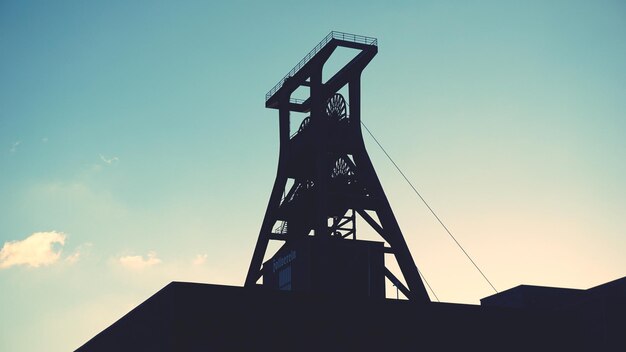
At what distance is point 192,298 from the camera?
31.4 meters

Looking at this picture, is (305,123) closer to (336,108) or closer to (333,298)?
(336,108)

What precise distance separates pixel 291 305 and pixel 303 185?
1614cm

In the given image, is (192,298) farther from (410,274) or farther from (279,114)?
(279,114)

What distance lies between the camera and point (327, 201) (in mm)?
44125

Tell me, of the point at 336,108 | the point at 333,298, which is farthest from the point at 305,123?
the point at 333,298

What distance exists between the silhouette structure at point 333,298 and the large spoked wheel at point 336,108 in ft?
0.28

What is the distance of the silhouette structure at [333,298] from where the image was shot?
32.0m

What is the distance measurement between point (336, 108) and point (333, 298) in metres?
15.5

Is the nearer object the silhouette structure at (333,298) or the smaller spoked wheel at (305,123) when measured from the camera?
the silhouette structure at (333,298)

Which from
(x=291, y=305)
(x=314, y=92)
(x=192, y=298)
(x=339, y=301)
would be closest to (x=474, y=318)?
(x=339, y=301)

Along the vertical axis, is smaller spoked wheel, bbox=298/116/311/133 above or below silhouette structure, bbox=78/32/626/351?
above

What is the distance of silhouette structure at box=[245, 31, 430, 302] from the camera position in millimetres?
43000

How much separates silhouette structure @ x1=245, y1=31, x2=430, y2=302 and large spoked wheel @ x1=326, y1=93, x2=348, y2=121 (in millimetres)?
58

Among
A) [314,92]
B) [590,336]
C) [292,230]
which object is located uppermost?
[314,92]
